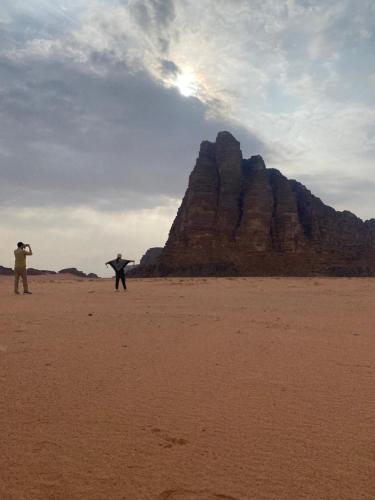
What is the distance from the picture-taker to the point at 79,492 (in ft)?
7.51

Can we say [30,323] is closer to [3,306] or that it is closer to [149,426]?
[3,306]

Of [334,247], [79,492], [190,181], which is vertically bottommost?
[79,492]

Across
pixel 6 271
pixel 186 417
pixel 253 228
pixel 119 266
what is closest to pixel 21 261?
pixel 119 266

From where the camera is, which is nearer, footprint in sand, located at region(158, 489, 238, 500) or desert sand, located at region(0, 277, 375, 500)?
footprint in sand, located at region(158, 489, 238, 500)

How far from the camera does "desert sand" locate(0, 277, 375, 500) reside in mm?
2395

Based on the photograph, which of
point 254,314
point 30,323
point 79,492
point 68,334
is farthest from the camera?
point 254,314

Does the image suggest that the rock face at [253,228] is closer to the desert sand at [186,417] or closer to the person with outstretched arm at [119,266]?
the person with outstretched arm at [119,266]

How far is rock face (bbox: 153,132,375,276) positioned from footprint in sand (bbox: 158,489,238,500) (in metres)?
72.4

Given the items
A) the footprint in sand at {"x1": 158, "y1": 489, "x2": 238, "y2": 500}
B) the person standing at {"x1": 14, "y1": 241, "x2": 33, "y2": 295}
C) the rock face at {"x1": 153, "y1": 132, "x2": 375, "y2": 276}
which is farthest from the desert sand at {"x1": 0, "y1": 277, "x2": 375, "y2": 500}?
the rock face at {"x1": 153, "y1": 132, "x2": 375, "y2": 276}

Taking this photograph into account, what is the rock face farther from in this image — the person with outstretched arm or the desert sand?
the desert sand

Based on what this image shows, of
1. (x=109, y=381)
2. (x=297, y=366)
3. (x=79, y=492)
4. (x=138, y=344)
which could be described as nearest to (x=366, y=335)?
(x=297, y=366)

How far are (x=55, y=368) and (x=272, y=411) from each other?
2.38 metres

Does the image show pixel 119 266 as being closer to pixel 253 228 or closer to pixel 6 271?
pixel 6 271

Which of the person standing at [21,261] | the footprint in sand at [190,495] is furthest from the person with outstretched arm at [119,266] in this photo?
the footprint in sand at [190,495]
